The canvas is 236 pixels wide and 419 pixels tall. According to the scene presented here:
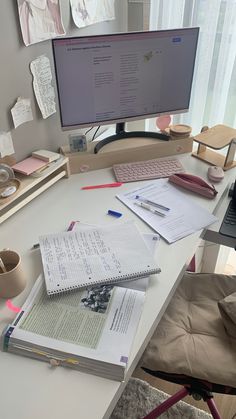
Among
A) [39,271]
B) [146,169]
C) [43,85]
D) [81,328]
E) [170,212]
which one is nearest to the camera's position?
[81,328]

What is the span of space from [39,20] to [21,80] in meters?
0.21

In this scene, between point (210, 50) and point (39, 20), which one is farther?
point (210, 50)

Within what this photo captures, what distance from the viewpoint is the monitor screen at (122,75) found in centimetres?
119

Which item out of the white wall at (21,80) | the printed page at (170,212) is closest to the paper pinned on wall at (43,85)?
the white wall at (21,80)

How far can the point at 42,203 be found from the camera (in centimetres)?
123

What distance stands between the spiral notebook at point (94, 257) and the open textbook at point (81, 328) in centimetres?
3

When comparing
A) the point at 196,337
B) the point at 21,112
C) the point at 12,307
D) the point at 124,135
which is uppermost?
the point at 21,112

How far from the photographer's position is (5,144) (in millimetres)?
1185

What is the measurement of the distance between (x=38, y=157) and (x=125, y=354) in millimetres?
808

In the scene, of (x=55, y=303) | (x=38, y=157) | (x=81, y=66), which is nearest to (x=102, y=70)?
(x=81, y=66)

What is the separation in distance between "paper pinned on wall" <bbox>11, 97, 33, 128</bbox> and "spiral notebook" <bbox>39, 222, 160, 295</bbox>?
45 cm

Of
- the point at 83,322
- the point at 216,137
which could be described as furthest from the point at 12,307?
the point at 216,137

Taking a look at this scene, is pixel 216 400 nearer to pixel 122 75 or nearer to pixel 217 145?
pixel 217 145

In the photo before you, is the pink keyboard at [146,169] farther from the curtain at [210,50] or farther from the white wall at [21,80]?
the curtain at [210,50]
